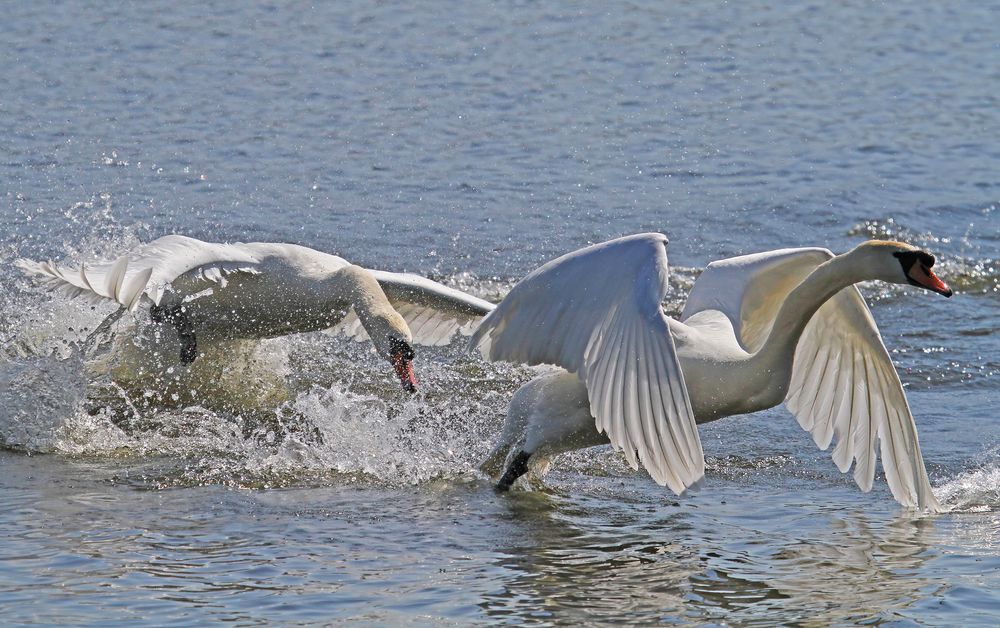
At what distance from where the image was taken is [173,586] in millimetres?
5453

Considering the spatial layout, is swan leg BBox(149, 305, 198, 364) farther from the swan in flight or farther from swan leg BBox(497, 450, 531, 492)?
swan leg BBox(497, 450, 531, 492)

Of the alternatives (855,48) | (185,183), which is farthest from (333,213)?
(855,48)

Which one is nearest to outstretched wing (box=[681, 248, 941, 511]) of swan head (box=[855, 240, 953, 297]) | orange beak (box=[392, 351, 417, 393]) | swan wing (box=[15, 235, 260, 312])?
swan head (box=[855, 240, 953, 297])

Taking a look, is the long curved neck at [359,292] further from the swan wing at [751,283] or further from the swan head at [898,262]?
the swan head at [898,262]

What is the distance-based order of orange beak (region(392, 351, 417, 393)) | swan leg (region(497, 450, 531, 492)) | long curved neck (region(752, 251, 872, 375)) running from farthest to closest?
orange beak (region(392, 351, 417, 393)) < swan leg (region(497, 450, 531, 492)) < long curved neck (region(752, 251, 872, 375))

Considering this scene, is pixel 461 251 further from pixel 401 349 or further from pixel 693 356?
pixel 693 356

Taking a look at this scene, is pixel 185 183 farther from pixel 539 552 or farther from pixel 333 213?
pixel 539 552

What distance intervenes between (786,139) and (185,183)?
5929mm

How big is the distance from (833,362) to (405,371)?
2.07m

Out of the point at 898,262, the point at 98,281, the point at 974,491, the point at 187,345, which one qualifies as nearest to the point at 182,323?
the point at 187,345

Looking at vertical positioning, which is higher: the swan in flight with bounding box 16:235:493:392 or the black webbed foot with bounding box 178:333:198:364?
the swan in flight with bounding box 16:235:493:392

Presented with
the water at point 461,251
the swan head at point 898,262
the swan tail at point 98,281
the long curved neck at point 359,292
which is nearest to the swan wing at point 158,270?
the swan tail at point 98,281

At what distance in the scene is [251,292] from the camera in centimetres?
783

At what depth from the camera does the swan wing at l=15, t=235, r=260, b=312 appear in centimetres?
732
